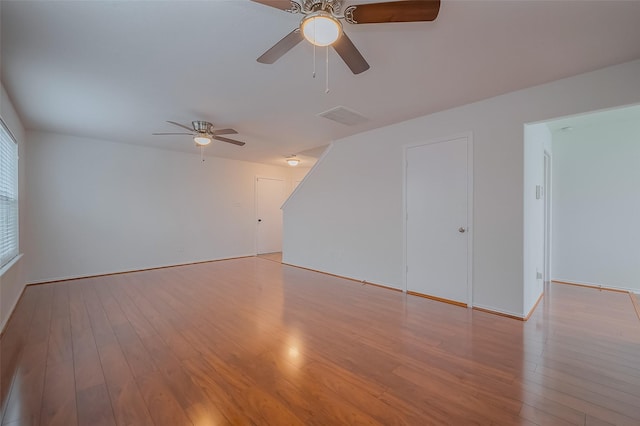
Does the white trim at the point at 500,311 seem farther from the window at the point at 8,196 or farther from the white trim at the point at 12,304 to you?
the window at the point at 8,196

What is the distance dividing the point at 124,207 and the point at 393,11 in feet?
18.4

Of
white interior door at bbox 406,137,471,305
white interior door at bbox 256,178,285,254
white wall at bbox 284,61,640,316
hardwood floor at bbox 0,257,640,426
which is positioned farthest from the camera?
white interior door at bbox 256,178,285,254

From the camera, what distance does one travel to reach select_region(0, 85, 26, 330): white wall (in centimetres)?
272

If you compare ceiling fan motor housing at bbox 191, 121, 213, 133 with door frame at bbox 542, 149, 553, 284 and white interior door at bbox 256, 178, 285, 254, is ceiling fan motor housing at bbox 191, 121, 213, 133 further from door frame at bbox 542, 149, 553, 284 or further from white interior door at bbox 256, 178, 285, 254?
door frame at bbox 542, 149, 553, 284

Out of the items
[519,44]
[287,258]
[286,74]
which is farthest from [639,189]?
[287,258]

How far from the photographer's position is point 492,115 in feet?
9.93

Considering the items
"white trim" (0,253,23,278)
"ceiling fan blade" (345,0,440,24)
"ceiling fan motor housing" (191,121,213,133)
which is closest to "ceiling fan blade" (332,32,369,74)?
"ceiling fan blade" (345,0,440,24)

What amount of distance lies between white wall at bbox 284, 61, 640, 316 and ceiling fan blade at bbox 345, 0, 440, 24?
209 cm

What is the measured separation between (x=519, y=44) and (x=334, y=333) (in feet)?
9.50

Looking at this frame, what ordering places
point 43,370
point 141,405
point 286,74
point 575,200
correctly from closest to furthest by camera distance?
point 141,405, point 43,370, point 286,74, point 575,200

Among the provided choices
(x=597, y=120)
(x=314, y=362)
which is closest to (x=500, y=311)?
(x=314, y=362)

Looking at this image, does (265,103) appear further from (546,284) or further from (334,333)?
(546,284)

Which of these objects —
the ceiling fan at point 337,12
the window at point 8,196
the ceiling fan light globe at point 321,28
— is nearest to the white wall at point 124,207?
the window at point 8,196

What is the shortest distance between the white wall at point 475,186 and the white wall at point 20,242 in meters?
4.09
